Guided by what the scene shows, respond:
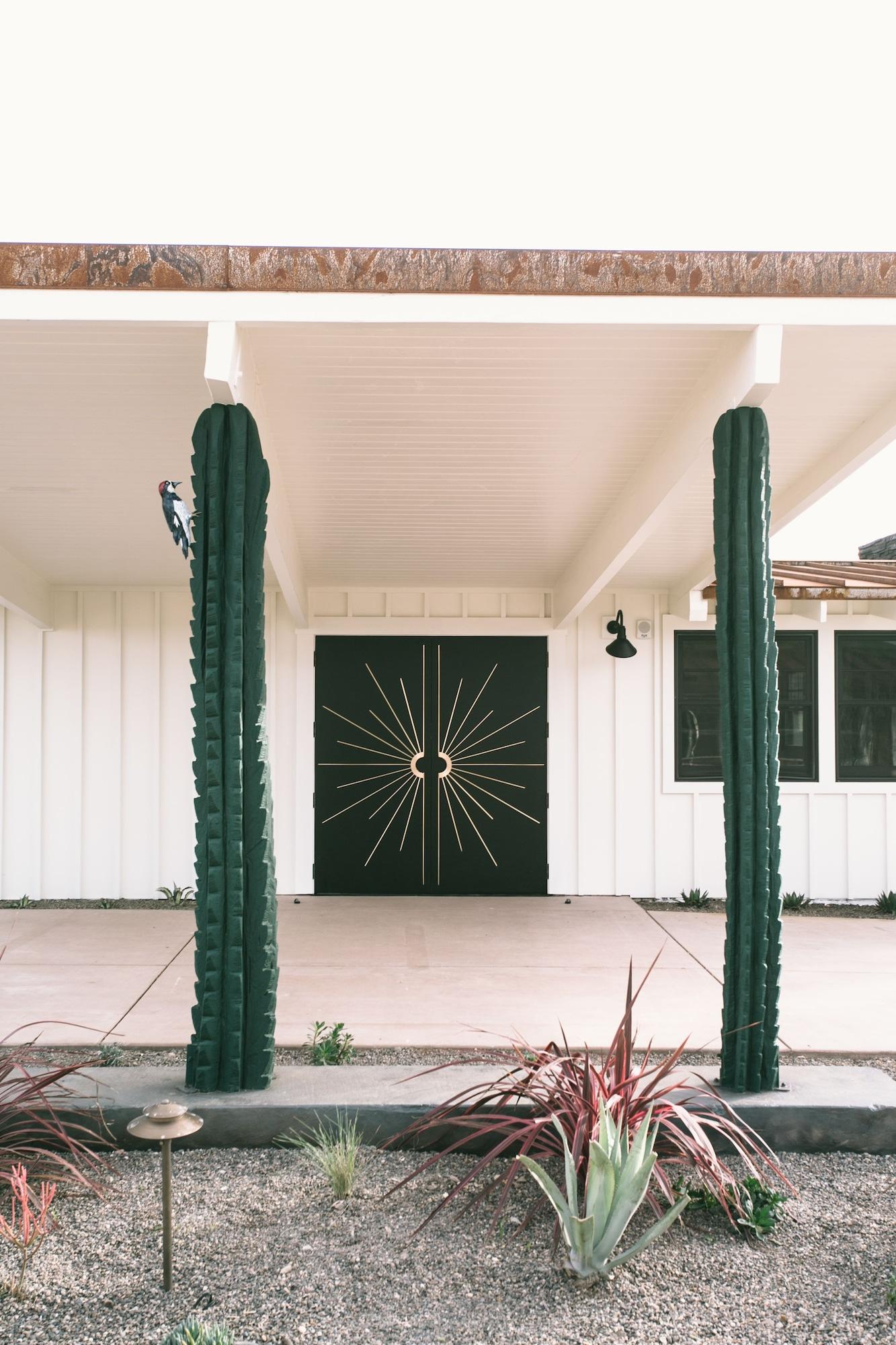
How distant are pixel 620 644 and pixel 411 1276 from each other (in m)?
5.39

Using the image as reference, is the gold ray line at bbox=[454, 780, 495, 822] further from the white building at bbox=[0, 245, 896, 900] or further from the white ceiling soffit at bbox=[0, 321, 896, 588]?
the white ceiling soffit at bbox=[0, 321, 896, 588]

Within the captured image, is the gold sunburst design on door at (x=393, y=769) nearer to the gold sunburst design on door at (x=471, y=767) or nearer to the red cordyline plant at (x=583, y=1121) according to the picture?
the gold sunburst design on door at (x=471, y=767)

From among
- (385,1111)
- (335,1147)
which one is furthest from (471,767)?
(335,1147)

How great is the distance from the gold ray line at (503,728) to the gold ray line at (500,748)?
0.13ft

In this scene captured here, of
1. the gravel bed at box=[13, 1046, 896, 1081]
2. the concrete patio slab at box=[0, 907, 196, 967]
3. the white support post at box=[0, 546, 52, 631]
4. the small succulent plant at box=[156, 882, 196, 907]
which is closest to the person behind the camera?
the gravel bed at box=[13, 1046, 896, 1081]

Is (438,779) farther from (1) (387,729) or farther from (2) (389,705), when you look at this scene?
(2) (389,705)

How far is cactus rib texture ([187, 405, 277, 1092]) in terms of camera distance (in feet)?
10.8

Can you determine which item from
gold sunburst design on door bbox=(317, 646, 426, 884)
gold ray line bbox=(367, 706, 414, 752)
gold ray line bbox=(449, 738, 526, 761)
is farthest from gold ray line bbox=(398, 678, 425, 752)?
gold ray line bbox=(449, 738, 526, 761)

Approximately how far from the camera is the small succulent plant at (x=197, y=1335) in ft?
6.91

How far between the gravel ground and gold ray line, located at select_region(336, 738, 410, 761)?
4.65 m

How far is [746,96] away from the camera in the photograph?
17.6 meters

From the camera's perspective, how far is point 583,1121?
2.67 m

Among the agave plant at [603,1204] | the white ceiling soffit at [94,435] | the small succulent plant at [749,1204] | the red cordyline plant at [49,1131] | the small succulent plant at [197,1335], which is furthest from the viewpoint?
the white ceiling soffit at [94,435]

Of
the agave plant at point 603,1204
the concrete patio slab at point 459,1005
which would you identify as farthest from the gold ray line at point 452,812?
the agave plant at point 603,1204
